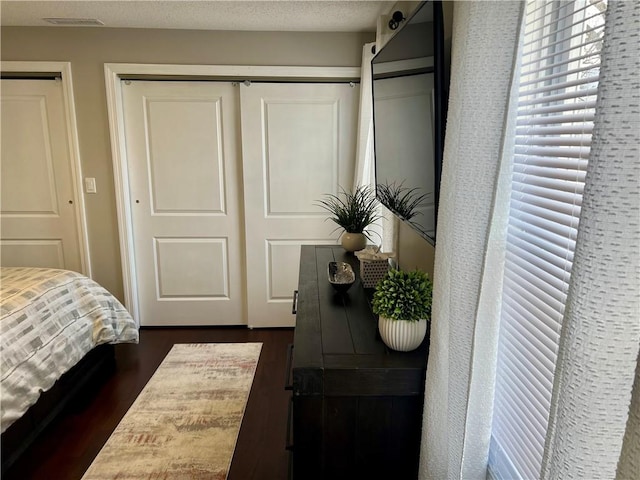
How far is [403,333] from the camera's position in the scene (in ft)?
3.84

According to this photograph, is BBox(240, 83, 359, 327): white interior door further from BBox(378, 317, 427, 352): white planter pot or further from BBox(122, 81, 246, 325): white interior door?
BBox(378, 317, 427, 352): white planter pot

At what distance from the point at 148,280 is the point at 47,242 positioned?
0.81 m

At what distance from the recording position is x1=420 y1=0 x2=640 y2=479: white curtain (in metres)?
0.46

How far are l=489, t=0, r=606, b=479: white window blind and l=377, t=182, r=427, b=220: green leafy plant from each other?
460 mm

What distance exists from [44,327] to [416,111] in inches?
79.6

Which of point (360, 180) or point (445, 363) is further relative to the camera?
point (360, 180)

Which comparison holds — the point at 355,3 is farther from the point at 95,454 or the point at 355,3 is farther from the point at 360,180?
the point at 95,454

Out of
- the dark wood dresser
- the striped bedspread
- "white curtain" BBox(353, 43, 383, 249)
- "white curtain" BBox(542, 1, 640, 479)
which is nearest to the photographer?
"white curtain" BBox(542, 1, 640, 479)

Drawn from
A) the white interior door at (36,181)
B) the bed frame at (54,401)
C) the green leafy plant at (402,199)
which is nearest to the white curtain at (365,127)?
the green leafy plant at (402,199)

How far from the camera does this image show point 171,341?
3.27 m

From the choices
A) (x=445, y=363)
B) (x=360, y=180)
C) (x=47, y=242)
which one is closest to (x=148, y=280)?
(x=47, y=242)

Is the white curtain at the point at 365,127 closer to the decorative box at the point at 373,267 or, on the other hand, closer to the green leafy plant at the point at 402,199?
the green leafy plant at the point at 402,199

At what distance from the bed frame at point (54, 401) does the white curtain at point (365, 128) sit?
205cm

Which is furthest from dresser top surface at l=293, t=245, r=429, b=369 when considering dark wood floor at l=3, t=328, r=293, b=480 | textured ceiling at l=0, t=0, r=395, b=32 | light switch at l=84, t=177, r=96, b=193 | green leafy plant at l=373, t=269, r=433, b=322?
light switch at l=84, t=177, r=96, b=193
